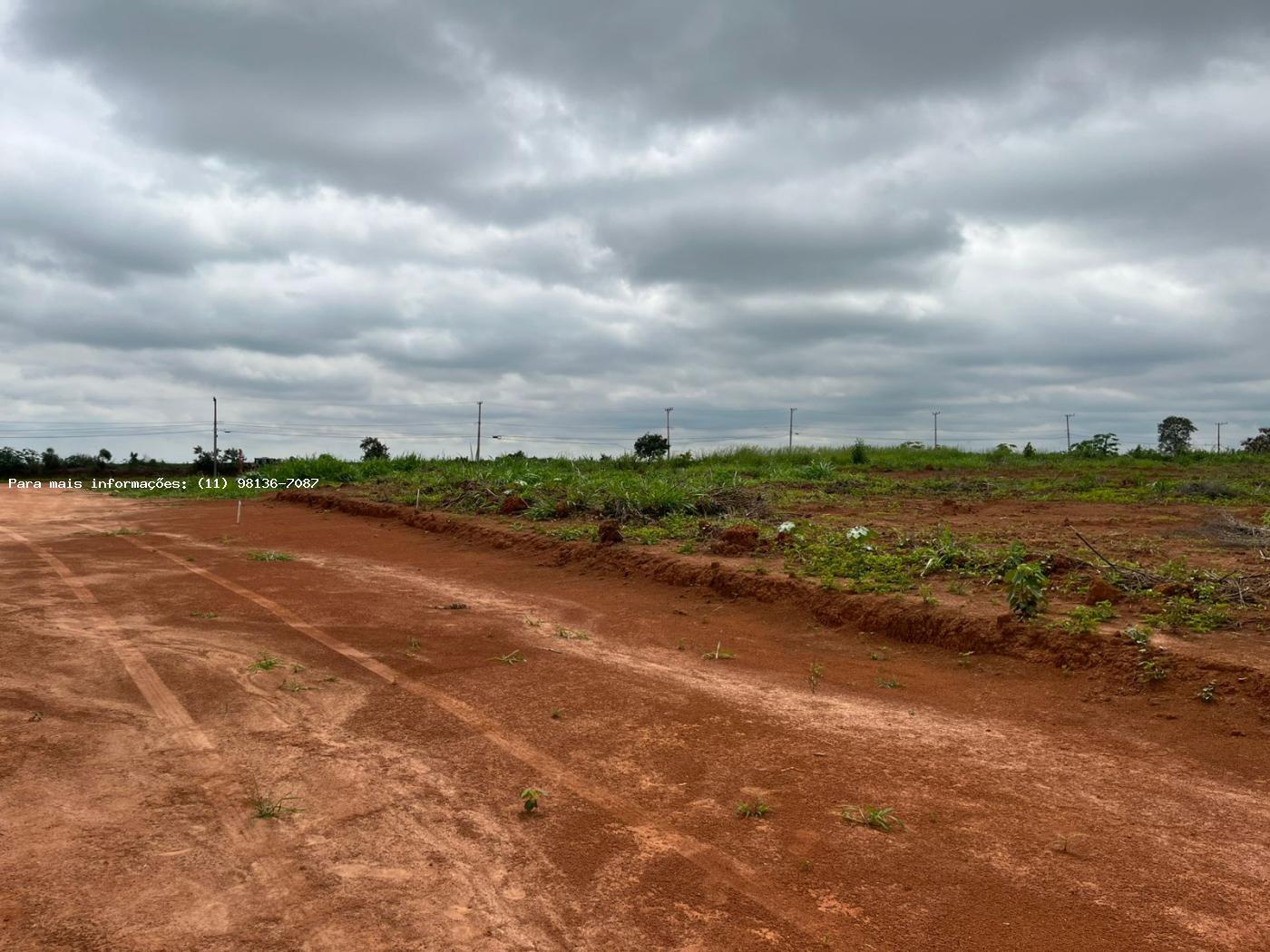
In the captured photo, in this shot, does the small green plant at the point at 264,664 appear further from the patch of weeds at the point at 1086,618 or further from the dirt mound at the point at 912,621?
the patch of weeds at the point at 1086,618

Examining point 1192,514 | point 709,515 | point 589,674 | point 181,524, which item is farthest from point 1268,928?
point 181,524

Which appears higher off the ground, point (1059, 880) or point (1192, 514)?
point (1192, 514)

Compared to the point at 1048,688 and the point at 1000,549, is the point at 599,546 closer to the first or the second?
the point at 1000,549

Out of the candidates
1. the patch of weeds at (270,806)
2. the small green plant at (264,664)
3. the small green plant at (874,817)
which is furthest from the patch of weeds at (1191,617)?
Answer: the small green plant at (264,664)

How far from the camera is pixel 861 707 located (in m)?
5.54

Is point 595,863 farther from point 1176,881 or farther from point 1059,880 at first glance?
point 1176,881

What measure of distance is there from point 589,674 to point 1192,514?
1028 cm

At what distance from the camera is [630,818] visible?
3.82 metres

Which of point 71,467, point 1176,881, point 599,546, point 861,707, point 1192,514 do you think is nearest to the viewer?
point 1176,881

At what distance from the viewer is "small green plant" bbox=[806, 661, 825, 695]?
6096 millimetres

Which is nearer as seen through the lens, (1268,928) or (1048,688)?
(1268,928)

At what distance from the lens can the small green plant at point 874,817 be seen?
12.3ft

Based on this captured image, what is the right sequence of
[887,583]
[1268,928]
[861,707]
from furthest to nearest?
[887,583] < [861,707] < [1268,928]

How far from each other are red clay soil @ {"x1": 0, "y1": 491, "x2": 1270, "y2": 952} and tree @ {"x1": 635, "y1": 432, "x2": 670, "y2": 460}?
22700 millimetres
